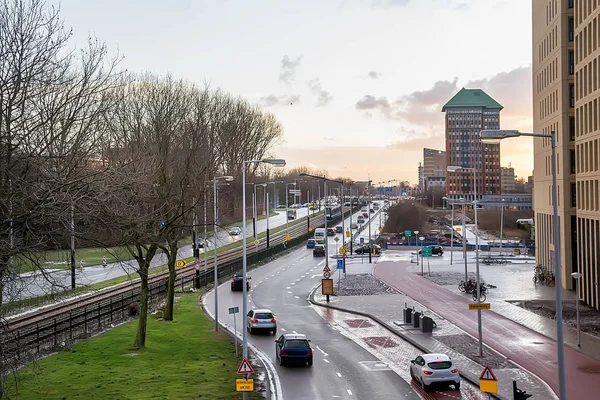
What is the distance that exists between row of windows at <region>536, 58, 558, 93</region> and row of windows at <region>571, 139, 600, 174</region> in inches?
433

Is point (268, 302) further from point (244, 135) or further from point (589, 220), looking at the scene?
point (244, 135)

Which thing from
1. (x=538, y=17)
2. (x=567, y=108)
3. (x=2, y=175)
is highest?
(x=538, y=17)

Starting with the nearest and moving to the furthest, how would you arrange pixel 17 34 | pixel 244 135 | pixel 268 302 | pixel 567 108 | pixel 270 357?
pixel 17 34 → pixel 270 357 → pixel 268 302 → pixel 567 108 → pixel 244 135

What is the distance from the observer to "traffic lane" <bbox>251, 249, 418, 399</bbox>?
71.1 feet

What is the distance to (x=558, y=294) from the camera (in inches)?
647

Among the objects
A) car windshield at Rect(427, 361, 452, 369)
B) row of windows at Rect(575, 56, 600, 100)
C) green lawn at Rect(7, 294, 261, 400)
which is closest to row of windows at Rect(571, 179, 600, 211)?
row of windows at Rect(575, 56, 600, 100)

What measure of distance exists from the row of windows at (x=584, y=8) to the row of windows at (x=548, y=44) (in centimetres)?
855

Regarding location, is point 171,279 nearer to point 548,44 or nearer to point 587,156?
point 587,156

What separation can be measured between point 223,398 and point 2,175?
9.59 meters

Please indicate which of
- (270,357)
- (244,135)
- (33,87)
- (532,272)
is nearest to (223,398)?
(270,357)

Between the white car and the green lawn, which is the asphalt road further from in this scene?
the green lawn

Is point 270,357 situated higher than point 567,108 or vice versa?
point 567,108

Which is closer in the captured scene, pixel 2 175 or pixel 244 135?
pixel 2 175

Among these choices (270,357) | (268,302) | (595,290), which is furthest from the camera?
(268,302)
